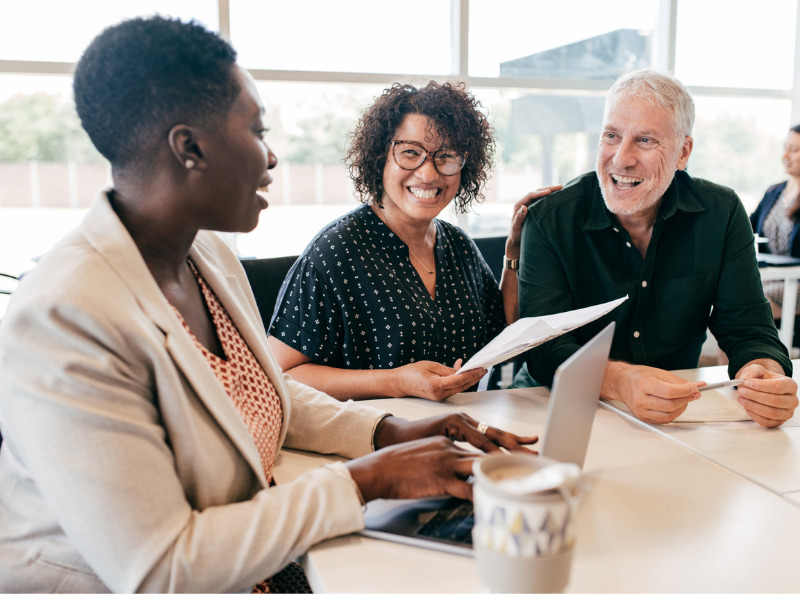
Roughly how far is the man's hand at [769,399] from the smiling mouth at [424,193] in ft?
3.01

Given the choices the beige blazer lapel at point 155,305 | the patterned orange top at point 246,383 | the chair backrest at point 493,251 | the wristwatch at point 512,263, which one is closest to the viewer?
the beige blazer lapel at point 155,305

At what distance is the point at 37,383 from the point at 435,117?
1.38 metres

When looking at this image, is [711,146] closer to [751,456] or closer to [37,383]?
[751,456]

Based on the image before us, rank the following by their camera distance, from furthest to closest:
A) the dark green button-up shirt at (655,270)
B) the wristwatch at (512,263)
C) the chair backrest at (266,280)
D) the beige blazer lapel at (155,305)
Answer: the wristwatch at (512,263), the chair backrest at (266,280), the dark green button-up shirt at (655,270), the beige blazer lapel at (155,305)

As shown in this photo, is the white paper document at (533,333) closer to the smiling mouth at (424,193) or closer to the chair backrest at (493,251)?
the smiling mouth at (424,193)

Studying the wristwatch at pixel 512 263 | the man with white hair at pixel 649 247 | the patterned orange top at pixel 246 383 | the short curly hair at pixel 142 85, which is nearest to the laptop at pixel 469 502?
the patterned orange top at pixel 246 383

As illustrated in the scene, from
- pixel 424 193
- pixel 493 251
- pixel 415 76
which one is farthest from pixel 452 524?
pixel 415 76

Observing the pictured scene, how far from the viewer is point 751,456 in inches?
48.7

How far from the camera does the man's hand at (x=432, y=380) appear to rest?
148 centimetres

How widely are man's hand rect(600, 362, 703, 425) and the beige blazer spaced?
2.28 feet

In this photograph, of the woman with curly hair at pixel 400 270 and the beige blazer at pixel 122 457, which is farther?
the woman with curly hair at pixel 400 270

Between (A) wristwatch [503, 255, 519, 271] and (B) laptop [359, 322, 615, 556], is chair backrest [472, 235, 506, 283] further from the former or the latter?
(B) laptop [359, 322, 615, 556]

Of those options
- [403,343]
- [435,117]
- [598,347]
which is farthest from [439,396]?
[435,117]

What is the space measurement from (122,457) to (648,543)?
0.69 metres
